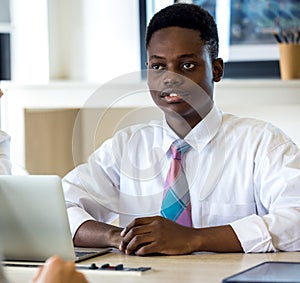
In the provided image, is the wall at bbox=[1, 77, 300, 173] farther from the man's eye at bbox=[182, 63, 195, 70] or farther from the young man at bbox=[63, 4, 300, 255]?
the man's eye at bbox=[182, 63, 195, 70]

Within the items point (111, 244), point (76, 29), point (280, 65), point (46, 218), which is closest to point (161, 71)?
point (111, 244)

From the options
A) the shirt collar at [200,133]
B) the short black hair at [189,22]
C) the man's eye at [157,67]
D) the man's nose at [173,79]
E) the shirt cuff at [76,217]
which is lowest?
the shirt cuff at [76,217]

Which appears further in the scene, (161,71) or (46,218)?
(161,71)

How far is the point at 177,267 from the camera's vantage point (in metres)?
1.64

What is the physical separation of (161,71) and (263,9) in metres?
1.73

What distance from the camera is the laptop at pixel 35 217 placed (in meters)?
1.60

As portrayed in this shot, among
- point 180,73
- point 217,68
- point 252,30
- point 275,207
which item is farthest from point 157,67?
point 252,30

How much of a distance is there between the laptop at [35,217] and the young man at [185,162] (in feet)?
0.90

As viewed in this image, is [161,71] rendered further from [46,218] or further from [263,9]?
[263,9]

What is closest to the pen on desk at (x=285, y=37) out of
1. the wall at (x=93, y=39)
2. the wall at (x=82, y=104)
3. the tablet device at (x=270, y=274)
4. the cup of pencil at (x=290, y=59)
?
the cup of pencil at (x=290, y=59)

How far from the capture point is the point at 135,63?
12.3 feet

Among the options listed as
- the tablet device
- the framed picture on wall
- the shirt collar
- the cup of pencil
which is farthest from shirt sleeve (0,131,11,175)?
the framed picture on wall

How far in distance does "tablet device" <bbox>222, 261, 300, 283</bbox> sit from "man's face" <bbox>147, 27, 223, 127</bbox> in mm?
567

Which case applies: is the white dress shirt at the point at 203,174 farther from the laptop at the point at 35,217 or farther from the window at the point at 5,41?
the window at the point at 5,41
